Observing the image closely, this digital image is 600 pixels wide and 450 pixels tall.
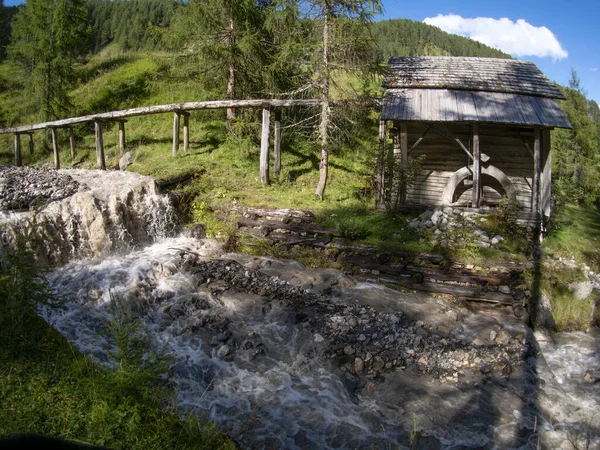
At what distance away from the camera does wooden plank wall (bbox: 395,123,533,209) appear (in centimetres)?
1437

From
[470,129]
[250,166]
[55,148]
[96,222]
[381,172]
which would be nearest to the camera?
[96,222]

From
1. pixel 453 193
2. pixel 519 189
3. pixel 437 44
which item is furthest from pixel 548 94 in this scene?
pixel 437 44

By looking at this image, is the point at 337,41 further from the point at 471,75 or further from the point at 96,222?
the point at 96,222

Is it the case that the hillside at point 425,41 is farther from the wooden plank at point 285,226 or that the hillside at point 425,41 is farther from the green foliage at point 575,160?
the wooden plank at point 285,226

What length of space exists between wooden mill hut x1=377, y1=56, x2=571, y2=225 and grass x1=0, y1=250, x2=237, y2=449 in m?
9.33

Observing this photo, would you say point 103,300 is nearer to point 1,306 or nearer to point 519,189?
point 1,306

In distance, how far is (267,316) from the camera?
8047mm

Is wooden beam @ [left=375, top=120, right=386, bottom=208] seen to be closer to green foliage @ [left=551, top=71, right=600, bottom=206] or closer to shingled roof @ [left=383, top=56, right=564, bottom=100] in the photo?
shingled roof @ [left=383, top=56, right=564, bottom=100]

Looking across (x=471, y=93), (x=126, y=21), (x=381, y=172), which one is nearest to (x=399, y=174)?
(x=381, y=172)

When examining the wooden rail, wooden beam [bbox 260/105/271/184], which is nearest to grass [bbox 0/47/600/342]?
wooden beam [bbox 260/105/271/184]

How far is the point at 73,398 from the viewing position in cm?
383

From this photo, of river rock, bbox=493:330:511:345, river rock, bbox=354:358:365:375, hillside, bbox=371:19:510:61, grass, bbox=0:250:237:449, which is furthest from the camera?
hillside, bbox=371:19:510:61

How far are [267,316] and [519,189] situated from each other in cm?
1112

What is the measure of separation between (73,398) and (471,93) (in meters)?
13.4
